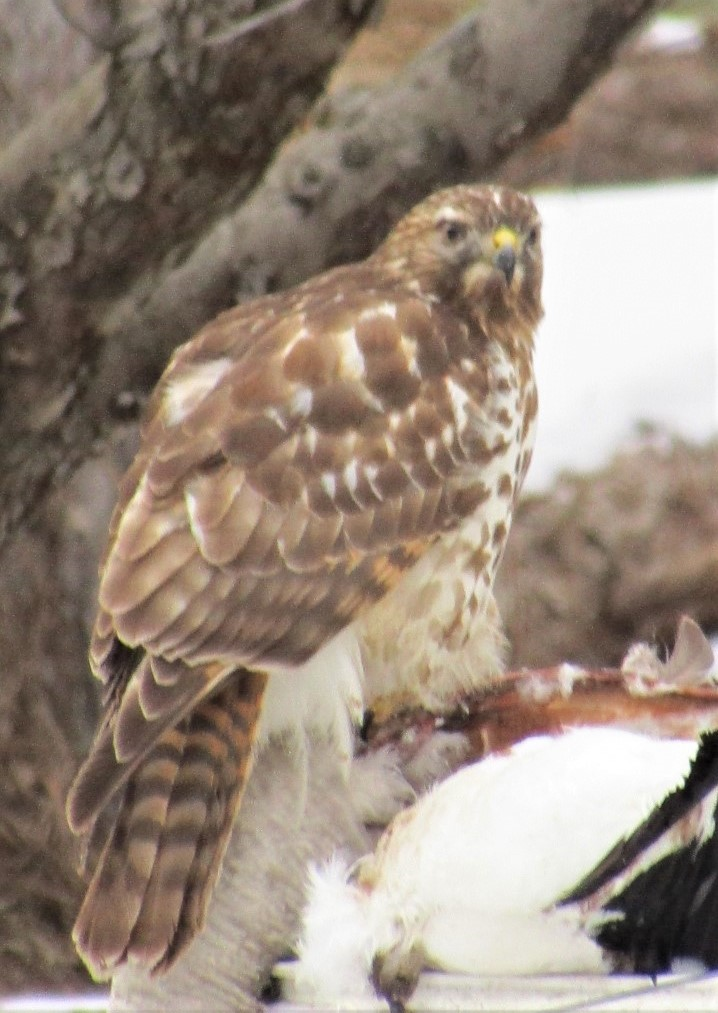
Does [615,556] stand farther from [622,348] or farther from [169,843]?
[169,843]

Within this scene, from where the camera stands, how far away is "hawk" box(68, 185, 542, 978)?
2.74 meters

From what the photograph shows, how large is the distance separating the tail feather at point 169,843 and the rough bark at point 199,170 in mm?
1135

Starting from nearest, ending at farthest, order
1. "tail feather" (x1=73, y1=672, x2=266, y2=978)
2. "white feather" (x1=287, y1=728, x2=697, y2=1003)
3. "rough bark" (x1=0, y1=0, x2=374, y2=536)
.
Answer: "white feather" (x1=287, y1=728, x2=697, y2=1003) < "tail feather" (x1=73, y1=672, x2=266, y2=978) < "rough bark" (x1=0, y1=0, x2=374, y2=536)

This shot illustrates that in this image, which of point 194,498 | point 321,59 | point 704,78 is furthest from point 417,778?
point 704,78

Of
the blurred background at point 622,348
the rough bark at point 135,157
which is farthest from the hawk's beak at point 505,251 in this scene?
the blurred background at point 622,348

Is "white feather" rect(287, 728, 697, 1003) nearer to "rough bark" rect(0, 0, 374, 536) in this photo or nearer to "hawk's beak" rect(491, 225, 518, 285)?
"hawk's beak" rect(491, 225, 518, 285)

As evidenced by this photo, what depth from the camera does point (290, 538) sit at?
122 inches

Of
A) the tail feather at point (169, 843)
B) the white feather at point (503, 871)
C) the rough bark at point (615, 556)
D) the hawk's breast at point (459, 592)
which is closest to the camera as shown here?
the white feather at point (503, 871)

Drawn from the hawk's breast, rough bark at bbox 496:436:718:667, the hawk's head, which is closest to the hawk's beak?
the hawk's head

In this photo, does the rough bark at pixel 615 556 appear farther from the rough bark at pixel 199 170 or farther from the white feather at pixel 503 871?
the white feather at pixel 503 871

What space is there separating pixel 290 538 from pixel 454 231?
2.95 feet

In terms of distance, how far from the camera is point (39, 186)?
144 inches

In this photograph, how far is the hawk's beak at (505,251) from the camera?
12.0ft

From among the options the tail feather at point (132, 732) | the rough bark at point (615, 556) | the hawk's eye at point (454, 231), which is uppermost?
the hawk's eye at point (454, 231)
